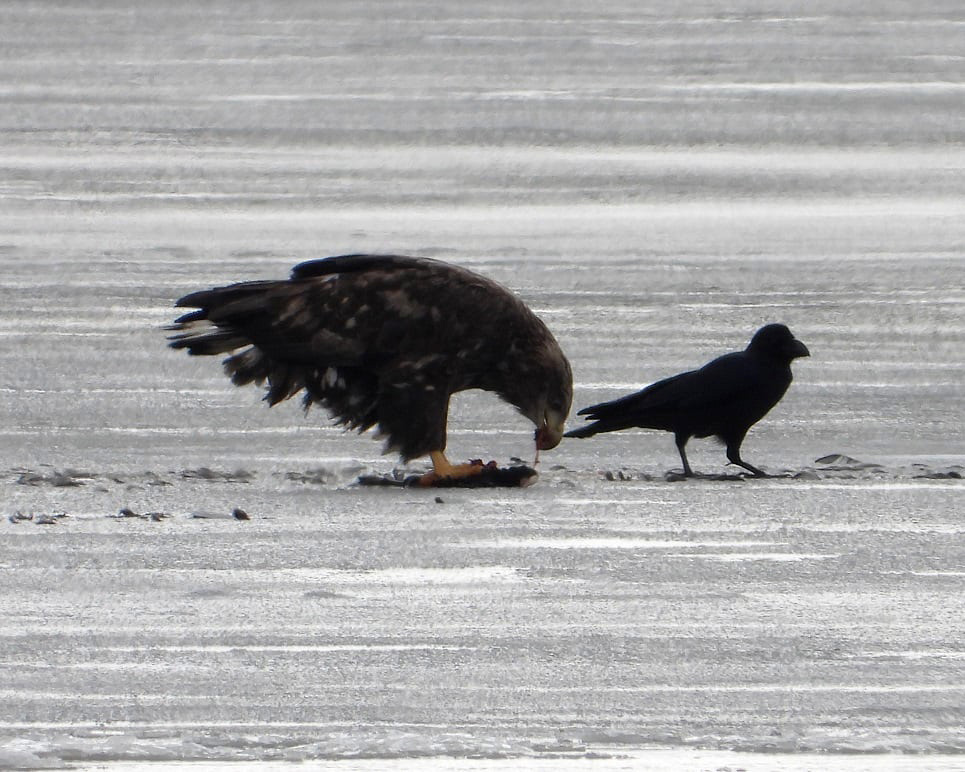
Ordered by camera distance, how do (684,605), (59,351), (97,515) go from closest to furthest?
(684,605), (97,515), (59,351)

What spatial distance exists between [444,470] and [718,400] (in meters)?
1.11

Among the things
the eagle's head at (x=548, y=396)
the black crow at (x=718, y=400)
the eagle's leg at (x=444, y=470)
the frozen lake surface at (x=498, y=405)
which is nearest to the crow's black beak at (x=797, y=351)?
the black crow at (x=718, y=400)

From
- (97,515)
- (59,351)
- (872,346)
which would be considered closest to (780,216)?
(872,346)

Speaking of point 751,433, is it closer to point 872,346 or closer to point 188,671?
point 872,346

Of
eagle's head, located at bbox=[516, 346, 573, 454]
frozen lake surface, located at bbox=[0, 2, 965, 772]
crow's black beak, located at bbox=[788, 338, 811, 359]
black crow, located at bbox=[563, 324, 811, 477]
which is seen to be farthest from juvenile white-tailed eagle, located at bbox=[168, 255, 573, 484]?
crow's black beak, located at bbox=[788, 338, 811, 359]

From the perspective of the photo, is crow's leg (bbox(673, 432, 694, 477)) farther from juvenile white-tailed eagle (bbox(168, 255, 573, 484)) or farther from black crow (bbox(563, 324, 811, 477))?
juvenile white-tailed eagle (bbox(168, 255, 573, 484))

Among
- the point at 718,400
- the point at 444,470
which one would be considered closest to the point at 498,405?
the point at 718,400

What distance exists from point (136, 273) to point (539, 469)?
397 cm

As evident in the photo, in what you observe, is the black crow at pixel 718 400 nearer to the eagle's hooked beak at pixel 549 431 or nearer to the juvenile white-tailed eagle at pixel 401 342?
the eagle's hooked beak at pixel 549 431

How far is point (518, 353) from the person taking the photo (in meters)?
7.85

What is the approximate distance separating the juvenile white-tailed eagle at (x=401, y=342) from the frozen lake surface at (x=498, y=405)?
0.34 meters

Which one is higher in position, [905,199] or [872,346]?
[905,199]

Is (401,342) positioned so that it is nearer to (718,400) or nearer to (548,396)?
(548,396)

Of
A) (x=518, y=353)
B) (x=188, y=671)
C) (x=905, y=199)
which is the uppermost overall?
(x=905, y=199)
